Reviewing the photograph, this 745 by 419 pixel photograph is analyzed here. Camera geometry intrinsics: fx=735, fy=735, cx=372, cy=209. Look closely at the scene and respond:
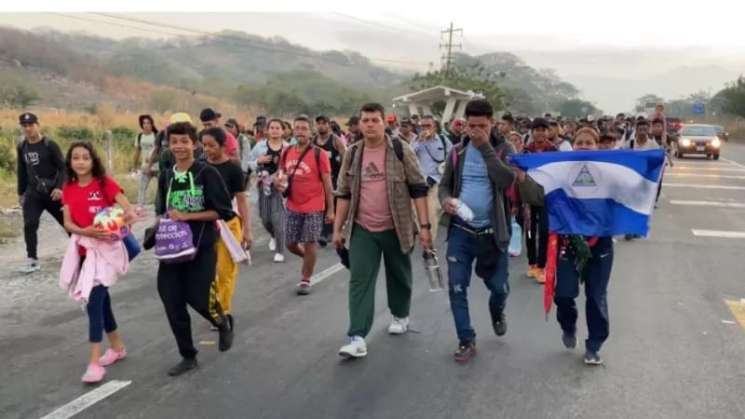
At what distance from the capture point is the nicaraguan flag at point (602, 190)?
5.10 metres

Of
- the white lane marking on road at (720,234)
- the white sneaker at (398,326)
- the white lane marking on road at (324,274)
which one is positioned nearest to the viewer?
the white sneaker at (398,326)

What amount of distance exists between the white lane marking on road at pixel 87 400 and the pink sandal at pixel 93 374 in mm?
88

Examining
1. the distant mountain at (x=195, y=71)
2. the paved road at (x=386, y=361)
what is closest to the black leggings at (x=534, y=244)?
the paved road at (x=386, y=361)

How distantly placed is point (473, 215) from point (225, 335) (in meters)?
1.99

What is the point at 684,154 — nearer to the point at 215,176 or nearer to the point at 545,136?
the point at 545,136

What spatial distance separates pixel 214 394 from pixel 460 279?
6.12 ft

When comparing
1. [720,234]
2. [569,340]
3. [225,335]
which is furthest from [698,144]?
[225,335]

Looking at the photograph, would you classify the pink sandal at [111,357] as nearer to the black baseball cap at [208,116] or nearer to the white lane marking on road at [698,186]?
the black baseball cap at [208,116]

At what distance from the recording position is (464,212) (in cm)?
511

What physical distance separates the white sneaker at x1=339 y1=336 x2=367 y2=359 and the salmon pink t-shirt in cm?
80

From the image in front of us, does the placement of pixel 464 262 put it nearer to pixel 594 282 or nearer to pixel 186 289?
pixel 594 282

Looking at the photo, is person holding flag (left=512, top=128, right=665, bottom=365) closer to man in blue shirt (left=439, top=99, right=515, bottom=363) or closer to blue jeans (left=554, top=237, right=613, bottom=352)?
blue jeans (left=554, top=237, right=613, bottom=352)

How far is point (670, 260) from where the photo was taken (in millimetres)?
9195

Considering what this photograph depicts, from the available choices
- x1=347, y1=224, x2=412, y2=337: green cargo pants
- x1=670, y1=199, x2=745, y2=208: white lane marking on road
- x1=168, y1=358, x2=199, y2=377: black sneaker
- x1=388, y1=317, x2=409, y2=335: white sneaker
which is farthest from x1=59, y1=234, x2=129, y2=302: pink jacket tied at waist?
x1=670, y1=199, x2=745, y2=208: white lane marking on road
